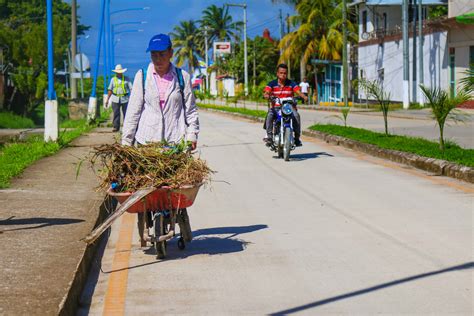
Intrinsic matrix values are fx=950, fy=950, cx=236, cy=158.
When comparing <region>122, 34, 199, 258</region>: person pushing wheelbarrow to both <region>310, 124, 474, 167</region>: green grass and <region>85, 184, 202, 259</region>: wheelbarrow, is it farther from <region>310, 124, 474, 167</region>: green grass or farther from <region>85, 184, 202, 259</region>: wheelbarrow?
<region>310, 124, 474, 167</region>: green grass

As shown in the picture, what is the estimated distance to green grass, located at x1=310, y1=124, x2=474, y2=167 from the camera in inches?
619

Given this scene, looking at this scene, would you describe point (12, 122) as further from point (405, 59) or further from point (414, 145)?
point (414, 145)

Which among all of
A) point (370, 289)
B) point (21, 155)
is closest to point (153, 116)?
point (370, 289)

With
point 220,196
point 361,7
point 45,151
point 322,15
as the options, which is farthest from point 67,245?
point 322,15

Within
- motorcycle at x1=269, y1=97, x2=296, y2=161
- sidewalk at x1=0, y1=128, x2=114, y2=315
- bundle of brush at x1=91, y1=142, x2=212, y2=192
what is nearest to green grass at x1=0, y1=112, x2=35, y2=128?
motorcycle at x1=269, y1=97, x2=296, y2=161

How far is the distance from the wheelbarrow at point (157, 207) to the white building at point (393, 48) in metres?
40.9

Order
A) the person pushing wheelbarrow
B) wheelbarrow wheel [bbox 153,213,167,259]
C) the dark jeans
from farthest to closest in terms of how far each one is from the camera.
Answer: the dark jeans < the person pushing wheelbarrow < wheelbarrow wheel [bbox 153,213,167,259]

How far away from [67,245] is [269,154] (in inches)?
476

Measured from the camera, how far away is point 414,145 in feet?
60.7

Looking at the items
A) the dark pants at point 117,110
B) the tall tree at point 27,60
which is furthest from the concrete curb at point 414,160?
the tall tree at point 27,60

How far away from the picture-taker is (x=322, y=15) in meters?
70.2

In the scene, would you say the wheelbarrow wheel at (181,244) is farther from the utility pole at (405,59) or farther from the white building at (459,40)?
the utility pole at (405,59)

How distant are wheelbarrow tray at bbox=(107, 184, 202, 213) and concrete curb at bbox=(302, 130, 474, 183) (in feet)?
23.4

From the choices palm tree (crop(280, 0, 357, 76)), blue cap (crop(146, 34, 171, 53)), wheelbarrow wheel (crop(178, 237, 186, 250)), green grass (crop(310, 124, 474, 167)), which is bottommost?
wheelbarrow wheel (crop(178, 237, 186, 250))
